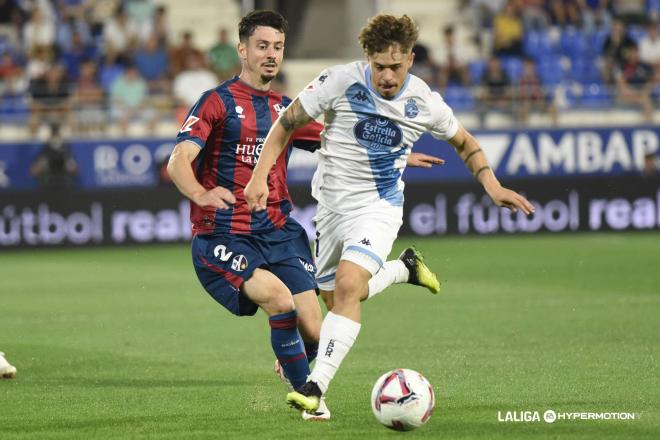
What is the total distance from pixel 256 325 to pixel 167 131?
966 cm

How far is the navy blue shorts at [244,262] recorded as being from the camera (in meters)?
7.14

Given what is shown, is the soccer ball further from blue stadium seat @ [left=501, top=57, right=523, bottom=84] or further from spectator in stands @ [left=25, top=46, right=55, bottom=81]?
blue stadium seat @ [left=501, top=57, right=523, bottom=84]

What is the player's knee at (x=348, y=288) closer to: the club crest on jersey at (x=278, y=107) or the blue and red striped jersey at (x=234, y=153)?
the blue and red striped jersey at (x=234, y=153)

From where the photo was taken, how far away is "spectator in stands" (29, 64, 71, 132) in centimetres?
2041

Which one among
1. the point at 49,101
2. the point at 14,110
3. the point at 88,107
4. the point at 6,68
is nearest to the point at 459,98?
the point at 88,107

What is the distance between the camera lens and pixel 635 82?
870 inches

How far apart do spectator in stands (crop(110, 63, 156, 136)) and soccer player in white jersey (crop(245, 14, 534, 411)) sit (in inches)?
532

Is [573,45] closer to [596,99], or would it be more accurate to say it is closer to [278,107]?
[596,99]

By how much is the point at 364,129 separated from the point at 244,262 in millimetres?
985

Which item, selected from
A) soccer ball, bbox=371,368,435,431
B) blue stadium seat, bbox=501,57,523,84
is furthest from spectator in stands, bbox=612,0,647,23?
soccer ball, bbox=371,368,435,431

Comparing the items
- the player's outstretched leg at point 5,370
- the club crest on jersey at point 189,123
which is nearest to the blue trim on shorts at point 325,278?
the club crest on jersey at point 189,123

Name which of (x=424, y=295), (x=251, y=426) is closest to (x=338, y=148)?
(x=251, y=426)

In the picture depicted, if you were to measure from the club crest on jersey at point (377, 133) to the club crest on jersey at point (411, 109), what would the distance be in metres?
0.10

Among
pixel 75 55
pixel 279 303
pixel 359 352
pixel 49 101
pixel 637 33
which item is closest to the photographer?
pixel 279 303
